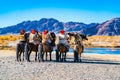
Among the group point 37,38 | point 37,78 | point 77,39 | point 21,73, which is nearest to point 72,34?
point 77,39

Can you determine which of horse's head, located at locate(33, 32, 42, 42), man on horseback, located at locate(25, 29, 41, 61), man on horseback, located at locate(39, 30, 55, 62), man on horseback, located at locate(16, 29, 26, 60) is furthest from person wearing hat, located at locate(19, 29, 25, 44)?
man on horseback, located at locate(39, 30, 55, 62)

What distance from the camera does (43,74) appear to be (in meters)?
18.7

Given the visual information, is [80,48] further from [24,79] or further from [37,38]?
[24,79]

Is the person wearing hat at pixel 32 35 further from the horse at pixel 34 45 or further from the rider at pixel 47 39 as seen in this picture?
the rider at pixel 47 39

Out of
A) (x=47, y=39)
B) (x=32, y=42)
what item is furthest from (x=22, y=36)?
(x=47, y=39)

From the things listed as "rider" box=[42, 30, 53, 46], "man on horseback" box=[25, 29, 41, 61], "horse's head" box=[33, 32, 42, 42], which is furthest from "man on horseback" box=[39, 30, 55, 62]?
"man on horseback" box=[25, 29, 41, 61]

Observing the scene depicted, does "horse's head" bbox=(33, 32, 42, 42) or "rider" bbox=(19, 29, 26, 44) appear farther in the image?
"horse's head" bbox=(33, 32, 42, 42)

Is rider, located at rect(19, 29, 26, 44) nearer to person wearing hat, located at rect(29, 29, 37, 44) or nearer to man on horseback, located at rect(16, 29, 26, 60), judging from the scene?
man on horseback, located at rect(16, 29, 26, 60)

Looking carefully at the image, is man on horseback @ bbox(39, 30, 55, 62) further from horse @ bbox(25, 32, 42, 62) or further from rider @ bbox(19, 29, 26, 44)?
rider @ bbox(19, 29, 26, 44)

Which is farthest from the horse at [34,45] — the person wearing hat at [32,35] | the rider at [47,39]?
the rider at [47,39]

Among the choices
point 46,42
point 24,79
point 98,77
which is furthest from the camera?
point 46,42

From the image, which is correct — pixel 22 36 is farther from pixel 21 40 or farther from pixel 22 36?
pixel 21 40

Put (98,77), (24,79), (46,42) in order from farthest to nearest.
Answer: (46,42), (98,77), (24,79)

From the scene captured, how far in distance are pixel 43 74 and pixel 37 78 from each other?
159cm
